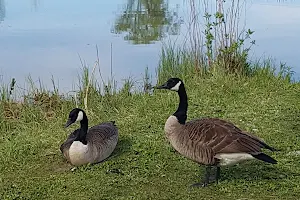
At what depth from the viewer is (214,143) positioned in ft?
14.6

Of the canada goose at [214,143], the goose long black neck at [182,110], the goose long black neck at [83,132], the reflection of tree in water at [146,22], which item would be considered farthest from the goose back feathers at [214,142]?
the reflection of tree in water at [146,22]

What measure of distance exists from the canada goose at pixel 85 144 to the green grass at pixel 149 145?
11 cm

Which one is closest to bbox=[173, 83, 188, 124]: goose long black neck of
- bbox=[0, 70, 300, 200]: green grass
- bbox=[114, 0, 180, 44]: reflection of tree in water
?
bbox=[0, 70, 300, 200]: green grass

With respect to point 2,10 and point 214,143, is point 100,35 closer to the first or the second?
point 2,10

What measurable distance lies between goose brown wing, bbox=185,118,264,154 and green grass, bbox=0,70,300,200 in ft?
1.62

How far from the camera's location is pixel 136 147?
5.79 meters

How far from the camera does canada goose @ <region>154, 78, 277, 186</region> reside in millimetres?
4328

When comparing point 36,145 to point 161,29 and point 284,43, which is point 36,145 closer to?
point 284,43

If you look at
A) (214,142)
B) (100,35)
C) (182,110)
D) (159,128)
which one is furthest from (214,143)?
(100,35)

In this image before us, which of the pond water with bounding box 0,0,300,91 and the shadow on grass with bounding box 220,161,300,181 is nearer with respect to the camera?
the shadow on grass with bounding box 220,161,300,181

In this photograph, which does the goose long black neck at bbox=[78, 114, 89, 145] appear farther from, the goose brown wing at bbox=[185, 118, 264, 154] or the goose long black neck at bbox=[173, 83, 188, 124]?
the goose brown wing at bbox=[185, 118, 264, 154]

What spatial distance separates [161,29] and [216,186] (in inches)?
480

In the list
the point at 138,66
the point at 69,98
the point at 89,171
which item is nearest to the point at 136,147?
the point at 89,171

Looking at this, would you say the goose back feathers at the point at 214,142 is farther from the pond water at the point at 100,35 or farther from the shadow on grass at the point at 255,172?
the pond water at the point at 100,35
